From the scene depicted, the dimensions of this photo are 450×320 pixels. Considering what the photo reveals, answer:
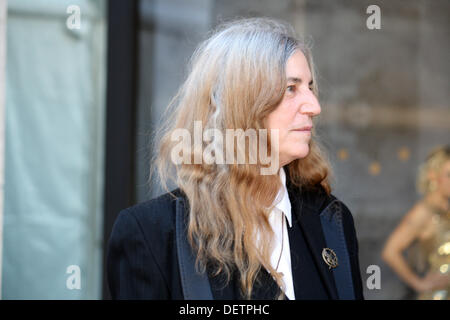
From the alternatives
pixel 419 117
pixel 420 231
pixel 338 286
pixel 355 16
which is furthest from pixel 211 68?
pixel 419 117

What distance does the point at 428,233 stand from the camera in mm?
4590

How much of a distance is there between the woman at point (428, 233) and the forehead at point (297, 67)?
277 cm

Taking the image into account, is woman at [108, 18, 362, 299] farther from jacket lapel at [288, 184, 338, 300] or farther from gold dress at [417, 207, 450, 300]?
gold dress at [417, 207, 450, 300]

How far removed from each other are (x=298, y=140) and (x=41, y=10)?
2.41 metres

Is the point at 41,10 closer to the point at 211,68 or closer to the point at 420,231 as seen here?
the point at 211,68

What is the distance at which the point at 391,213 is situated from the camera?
17.4ft

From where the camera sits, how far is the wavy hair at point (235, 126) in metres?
1.67

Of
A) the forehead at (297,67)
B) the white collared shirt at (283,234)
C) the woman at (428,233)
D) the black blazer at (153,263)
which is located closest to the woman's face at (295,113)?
the forehead at (297,67)

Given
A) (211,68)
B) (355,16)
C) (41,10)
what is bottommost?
(211,68)

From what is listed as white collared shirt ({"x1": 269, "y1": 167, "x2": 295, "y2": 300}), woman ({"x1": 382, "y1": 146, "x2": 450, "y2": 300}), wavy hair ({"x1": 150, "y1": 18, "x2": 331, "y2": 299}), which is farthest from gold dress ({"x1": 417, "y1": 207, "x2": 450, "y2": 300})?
wavy hair ({"x1": 150, "y1": 18, "x2": 331, "y2": 299})

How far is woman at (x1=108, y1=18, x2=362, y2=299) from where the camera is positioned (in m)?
1.63

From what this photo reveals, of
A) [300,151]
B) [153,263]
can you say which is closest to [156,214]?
[153,263]

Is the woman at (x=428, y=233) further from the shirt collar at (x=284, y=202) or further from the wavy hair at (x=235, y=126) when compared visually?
the wavy hair at (x=235, y=126)
